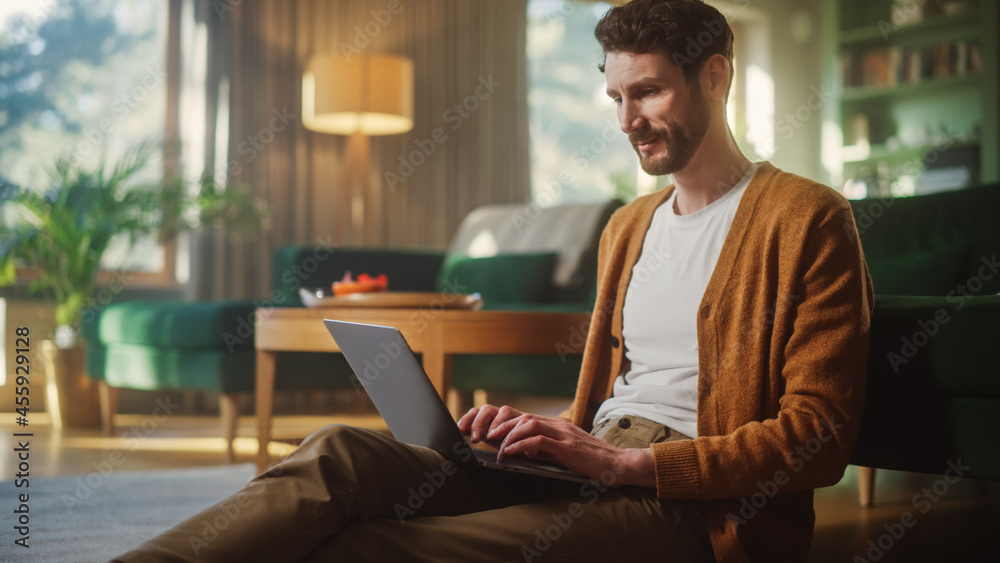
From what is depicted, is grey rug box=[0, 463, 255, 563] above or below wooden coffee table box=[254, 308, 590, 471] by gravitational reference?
below

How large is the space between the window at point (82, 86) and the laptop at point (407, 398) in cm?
299

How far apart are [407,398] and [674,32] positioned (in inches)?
24.6

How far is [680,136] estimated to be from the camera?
1.25 meters

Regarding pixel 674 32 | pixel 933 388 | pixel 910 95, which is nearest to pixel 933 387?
pixel 933 388

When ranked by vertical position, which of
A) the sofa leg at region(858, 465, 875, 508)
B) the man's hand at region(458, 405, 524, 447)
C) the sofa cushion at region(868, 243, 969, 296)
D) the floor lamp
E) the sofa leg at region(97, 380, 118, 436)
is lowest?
the sofa leg at region(97, 380, 118, 436)

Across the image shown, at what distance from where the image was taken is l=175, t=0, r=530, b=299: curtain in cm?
426

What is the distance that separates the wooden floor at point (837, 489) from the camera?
1.69 meters

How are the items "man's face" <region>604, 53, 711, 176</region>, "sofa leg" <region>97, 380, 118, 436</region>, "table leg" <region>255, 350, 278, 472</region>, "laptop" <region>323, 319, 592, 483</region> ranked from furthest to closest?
"sofa leg" <region>97, 380, 118, 436</region>, "table leg" <region>255, 350, 278, 472</region>, "man's face" <region>604, 53, 711, 176</region>, "laptop" <region>323, 319, 592, 483</region>

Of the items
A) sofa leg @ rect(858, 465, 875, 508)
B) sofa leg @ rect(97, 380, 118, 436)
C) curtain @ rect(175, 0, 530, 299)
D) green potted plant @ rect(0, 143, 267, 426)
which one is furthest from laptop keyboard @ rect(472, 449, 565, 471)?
curtain @ rect(175, 0, 530, 299)

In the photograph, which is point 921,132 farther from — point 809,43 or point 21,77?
point 21,77

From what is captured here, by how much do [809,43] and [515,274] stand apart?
13.2 ft

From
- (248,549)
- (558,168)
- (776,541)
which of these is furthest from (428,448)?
(558,168)

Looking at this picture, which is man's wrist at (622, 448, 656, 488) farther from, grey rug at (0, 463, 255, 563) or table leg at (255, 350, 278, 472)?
table leg at (255, 350, 278, 472)

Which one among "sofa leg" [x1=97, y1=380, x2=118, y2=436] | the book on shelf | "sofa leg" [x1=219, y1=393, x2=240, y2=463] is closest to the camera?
"sofa leg" [x1=219, y1=393, x2=240, y2=463]
